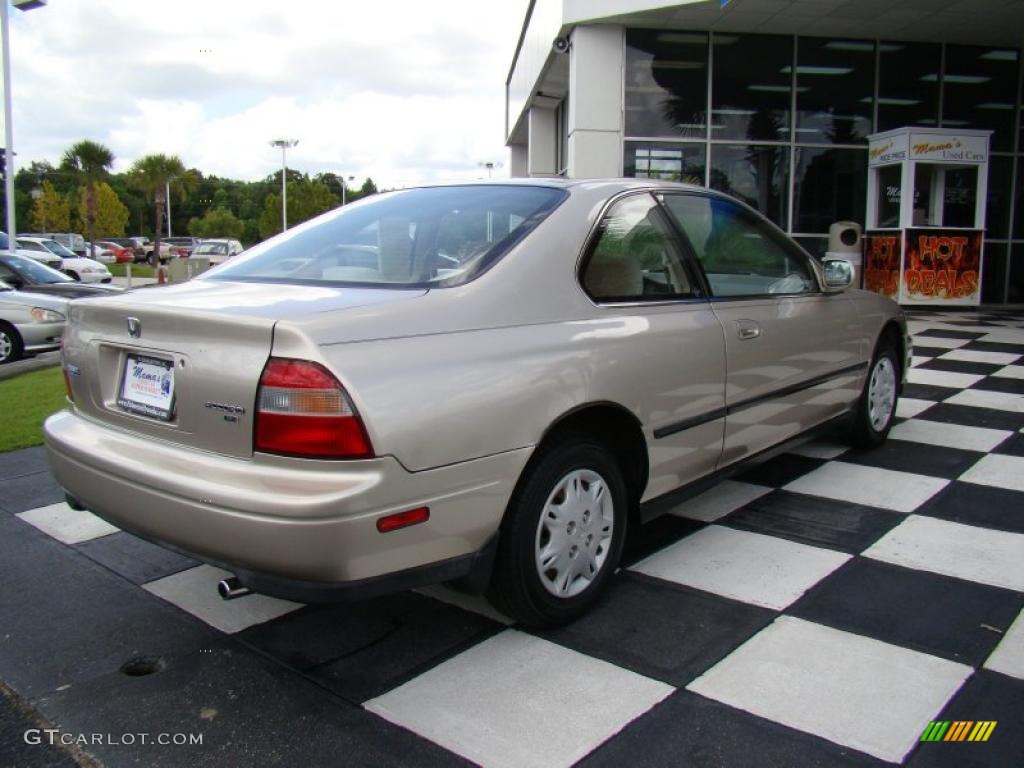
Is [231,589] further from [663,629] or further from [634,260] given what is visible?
[634,260]

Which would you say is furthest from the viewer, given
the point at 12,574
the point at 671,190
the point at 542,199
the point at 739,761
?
the point at 671,190

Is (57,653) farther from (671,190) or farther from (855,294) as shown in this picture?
(855,294)

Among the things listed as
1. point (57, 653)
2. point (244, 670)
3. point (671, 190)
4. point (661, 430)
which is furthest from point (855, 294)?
point (57, 653)

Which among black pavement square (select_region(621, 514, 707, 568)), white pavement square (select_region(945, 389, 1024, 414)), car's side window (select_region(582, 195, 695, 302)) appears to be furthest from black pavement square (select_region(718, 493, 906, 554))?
white pavement square (select_region(945, 389, 1024, 414))

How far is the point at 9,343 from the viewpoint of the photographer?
31.2ft

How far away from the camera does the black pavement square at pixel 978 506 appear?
3656 mm

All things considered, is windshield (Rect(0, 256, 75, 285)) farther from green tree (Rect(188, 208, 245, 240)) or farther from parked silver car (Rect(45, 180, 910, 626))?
green tree (Rect(188, 208, 245, 240))

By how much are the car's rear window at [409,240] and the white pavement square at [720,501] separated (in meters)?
1.54

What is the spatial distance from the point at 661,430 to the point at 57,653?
6.99 feet

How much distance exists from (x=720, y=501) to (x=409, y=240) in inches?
78.7

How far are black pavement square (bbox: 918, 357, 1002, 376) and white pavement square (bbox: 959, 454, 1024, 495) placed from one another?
2.90 metres

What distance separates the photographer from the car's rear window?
271cm

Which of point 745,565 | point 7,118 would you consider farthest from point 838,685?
point 7,118

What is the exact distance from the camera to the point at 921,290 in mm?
12273
